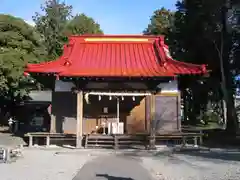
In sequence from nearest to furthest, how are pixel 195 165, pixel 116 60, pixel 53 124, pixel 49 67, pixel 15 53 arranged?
1. pixel 195 165
2. pixel 49 67
3. pixel 53 124
4. pixel 116 60
5. pixel 15 53

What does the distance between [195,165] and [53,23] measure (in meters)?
44.4

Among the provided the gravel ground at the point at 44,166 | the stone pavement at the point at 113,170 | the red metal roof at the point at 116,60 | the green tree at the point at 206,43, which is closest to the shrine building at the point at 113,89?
the red metal roof at the point at 116,60

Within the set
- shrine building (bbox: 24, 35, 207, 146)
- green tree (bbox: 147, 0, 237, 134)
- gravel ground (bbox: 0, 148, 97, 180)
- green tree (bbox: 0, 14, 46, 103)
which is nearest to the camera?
gravel ground (bbox: 0, 148, 97, 180)

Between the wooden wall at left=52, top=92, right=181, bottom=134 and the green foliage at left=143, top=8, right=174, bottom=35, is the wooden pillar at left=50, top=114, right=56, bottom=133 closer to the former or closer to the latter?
the wooden wall at left=52, top=92, right=181, bottom=134

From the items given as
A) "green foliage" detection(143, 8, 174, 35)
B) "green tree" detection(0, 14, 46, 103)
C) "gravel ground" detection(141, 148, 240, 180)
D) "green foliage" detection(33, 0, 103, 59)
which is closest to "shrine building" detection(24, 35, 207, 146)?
"gravel ground" detection(141, 148, 240, 180)

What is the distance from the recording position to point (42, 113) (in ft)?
144

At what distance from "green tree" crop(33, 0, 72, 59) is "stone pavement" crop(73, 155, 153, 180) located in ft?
120

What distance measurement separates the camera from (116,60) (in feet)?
70.3

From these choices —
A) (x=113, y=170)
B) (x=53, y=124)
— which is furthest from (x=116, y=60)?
(x=113, y=170)

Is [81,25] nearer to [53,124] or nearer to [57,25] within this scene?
[57,25]

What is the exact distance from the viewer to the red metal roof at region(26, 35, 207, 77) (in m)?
19.5

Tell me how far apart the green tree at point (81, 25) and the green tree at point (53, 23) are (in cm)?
102

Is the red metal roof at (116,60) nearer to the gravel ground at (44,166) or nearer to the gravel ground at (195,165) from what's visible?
the gravel ground at (44,166)

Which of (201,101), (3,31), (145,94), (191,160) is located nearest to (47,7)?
(3,31)
